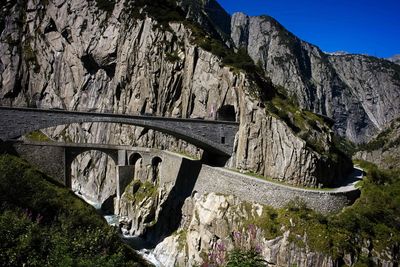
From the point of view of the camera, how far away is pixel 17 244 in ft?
56.4

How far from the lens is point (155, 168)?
6219cm

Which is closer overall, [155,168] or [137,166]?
[155,168]

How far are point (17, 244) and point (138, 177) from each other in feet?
159

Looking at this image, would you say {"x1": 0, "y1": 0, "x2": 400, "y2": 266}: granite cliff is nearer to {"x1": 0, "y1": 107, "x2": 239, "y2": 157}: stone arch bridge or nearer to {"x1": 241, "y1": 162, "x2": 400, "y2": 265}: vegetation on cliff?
{"x1": 241, "y1": 162, "x2": 400, "y2": 265}: vegetation on cliff

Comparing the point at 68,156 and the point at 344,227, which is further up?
the point at 68,156

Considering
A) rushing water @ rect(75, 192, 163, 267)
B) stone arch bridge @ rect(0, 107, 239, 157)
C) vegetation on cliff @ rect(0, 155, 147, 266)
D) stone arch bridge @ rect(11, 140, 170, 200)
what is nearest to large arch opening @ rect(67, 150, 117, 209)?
stone arch bridge @ rect(11, 140, 170, 200)

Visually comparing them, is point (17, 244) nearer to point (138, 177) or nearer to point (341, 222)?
point (341, 222)

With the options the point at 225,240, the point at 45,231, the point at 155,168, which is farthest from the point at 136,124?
the point at 45,231

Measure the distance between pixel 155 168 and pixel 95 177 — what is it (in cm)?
2472

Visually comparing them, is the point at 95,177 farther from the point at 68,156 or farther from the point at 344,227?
the point at 344,227

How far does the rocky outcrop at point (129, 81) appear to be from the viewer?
1788 inches

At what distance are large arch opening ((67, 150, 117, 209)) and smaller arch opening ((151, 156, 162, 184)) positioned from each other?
1256cm

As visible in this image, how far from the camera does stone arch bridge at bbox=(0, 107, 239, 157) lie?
39.5 metres

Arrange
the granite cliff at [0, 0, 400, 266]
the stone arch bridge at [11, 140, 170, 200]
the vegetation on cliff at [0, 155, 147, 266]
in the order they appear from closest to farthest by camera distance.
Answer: the vegetation on cliff at [0, 155, 147, 266], the granite cliff at [0, 0, 400, 266], the stone arch bridge at [11, 140, 170, 200]
